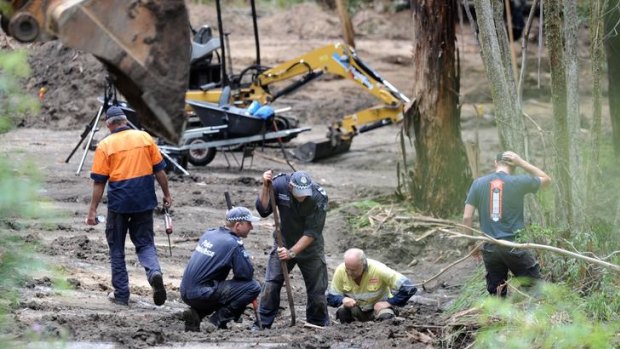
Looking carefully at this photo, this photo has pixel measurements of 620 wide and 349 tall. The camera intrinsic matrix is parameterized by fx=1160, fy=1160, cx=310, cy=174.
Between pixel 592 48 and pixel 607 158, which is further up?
pixel 592 48

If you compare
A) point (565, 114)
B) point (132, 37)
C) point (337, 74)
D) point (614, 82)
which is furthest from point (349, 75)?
point (132, 37)

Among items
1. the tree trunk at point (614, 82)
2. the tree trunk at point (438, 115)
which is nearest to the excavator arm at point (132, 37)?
the tree trunk at point (438, 115)

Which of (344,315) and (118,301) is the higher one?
(118,301)

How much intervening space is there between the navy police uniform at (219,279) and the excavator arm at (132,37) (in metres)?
5.88

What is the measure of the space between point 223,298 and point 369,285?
1.52 m

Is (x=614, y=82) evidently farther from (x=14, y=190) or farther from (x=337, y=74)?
(x=14, y=190)

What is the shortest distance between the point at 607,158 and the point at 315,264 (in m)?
6.01

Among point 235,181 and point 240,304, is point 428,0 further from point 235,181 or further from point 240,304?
point 240,304

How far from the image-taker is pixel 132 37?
482 cm

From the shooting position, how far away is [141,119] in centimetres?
508

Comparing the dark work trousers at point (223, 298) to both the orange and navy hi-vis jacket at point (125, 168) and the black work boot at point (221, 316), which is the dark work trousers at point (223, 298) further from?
the orange and navy hi-vis jacket at point (125, 168)

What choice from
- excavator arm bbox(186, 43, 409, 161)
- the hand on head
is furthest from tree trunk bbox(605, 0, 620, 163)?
the hand on head

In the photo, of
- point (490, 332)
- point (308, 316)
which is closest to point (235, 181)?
point (308, 316)

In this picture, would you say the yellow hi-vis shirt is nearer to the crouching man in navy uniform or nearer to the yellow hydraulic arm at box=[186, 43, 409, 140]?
the crouching man in navy uniform
